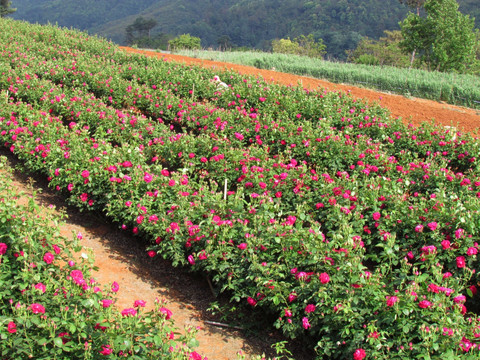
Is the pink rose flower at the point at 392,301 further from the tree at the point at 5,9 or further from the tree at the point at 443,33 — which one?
the tree at the point at 5,9

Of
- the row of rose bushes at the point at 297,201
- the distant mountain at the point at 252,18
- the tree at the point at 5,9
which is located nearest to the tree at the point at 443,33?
the row of rose bushes at the point at 297,201

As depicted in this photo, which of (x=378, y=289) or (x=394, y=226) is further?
(x=394, y=226)

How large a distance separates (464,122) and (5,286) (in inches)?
421

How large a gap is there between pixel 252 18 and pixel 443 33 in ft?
206

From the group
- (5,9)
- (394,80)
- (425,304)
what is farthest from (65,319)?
(5,9)

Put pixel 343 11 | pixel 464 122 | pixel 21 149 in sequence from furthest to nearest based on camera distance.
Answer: pixel 343 11 → pixel 464 122 → pixel 21 149

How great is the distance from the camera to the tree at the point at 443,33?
77.0 feet

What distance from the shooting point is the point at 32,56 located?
41.6ft

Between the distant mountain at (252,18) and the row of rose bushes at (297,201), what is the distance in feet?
166

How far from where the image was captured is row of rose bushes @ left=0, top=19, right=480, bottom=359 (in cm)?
334

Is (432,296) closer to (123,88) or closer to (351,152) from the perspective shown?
(351,152)

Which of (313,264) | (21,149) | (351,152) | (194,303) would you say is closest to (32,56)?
(21,149)

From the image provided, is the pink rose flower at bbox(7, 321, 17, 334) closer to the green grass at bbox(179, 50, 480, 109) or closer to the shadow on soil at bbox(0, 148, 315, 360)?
the shadow on soil at bbox(0, 148, 315, 360)

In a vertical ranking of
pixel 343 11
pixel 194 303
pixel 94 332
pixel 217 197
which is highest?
pixel 343 11
